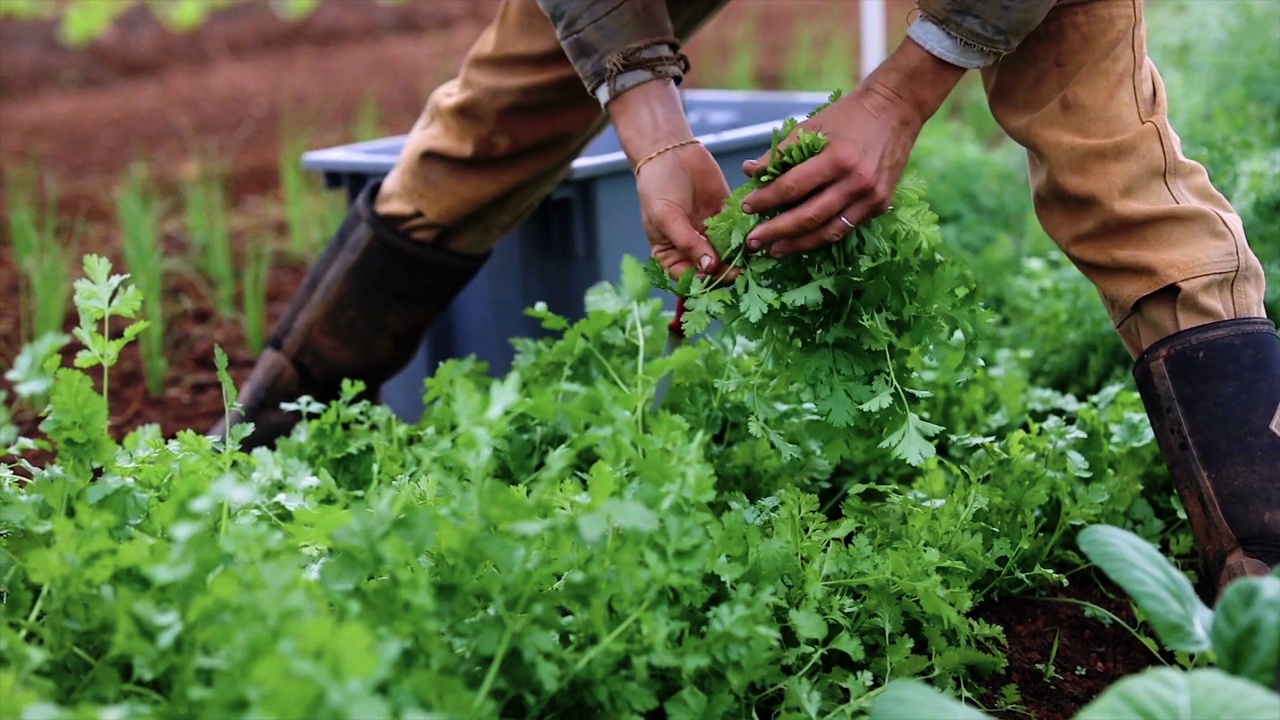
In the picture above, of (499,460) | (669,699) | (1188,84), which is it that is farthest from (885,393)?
(1188,84)

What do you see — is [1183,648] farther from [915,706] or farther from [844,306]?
[844,306]

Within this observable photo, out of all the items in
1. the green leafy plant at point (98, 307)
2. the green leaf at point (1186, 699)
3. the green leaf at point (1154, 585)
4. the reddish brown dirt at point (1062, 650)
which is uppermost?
the green leafy plant at point (98, 307)

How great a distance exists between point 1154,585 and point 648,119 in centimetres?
85

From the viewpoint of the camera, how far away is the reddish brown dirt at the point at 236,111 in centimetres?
169

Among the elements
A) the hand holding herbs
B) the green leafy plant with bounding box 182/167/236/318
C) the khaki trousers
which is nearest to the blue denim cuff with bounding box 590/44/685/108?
the hand holding herbs

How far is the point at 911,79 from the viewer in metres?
1.44

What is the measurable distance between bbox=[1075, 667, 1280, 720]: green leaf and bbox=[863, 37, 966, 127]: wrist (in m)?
0.73

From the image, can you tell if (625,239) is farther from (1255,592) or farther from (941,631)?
Answer: (1255,592)

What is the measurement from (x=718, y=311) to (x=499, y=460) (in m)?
0.47

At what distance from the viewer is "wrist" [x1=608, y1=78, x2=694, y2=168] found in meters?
1.57

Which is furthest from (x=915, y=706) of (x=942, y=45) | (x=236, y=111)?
(x=236, y=111)

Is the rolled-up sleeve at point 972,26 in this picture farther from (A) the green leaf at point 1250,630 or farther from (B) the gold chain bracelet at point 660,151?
(A) the green leaf at point 1250,630

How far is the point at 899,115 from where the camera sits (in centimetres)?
144

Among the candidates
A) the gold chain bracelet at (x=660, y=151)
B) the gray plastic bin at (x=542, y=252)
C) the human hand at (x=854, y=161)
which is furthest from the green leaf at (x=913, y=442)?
the gray plastic bin at (x=542, y=252)
